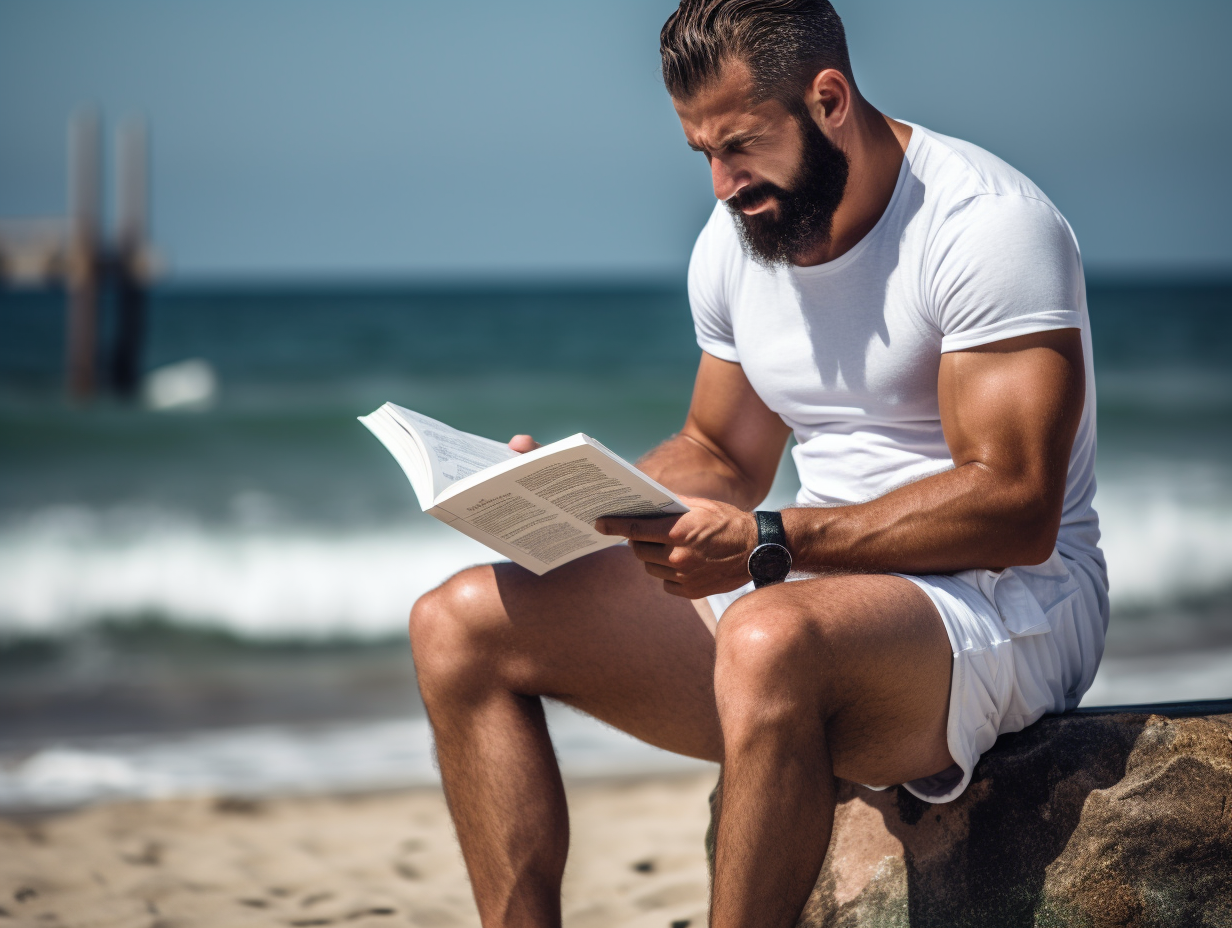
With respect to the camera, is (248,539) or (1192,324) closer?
(248,539)

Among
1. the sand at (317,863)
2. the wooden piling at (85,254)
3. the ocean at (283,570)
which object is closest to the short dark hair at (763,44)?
the sand at (317,863)

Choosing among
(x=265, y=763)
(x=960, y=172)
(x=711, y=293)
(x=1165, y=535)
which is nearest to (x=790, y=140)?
(x=960, y=172)

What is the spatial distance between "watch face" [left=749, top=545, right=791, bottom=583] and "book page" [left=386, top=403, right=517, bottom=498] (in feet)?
1.37

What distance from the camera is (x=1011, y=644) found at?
1.63m

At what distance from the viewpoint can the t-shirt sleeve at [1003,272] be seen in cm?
163

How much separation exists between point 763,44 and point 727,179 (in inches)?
8.3

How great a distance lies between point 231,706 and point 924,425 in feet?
11.5

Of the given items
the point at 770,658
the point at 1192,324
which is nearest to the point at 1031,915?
the point at 770,658

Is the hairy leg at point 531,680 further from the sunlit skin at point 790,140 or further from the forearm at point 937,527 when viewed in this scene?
the sunlit skin at point 790,140

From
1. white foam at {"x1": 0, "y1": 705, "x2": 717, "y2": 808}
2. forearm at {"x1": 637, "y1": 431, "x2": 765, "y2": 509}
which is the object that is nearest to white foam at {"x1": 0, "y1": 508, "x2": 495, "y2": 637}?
white foam at {"x1": 0, "y1": 705, "x2": 717, "y2": 808}

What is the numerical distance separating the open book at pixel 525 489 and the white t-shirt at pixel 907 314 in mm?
418

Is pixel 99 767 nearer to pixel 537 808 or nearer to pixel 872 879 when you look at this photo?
pixel 537 808

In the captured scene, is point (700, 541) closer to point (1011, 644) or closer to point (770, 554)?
point (770, 554)

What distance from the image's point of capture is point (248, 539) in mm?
7574
